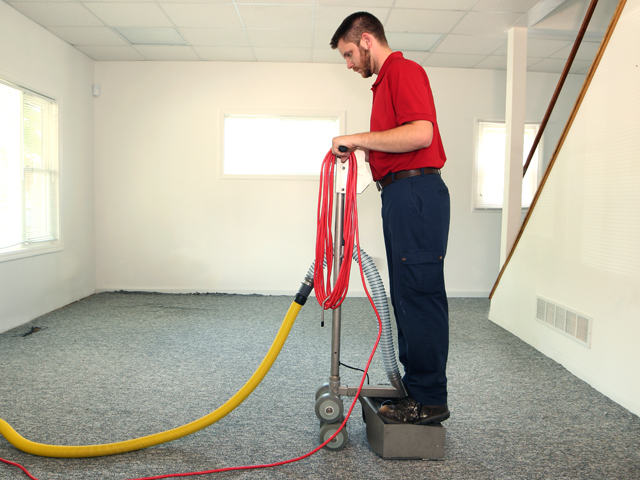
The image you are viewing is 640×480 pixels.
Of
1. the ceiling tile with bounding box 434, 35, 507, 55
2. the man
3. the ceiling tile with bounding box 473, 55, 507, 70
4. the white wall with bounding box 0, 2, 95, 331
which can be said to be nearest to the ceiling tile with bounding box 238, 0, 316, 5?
the ceiling tile with bounding box 434, 35, 507, 55

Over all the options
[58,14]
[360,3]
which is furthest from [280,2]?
[58,14]

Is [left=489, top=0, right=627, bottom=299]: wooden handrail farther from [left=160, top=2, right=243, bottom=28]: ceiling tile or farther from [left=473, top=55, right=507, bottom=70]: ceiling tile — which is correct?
[left=160, top=2, right=243, bottom=28]: ceiling tile

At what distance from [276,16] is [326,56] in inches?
38.7

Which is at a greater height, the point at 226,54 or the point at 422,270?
the point at 226,54

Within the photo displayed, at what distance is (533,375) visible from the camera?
2.35 meters

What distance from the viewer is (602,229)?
7.23 feet

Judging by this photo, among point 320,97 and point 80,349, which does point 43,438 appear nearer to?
point 80,349

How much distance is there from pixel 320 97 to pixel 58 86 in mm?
2391

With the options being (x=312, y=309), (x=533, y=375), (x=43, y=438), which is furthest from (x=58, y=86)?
(x=533, y=375)

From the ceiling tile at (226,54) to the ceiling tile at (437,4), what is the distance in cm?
155

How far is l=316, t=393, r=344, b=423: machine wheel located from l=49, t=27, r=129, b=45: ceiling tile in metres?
3.64

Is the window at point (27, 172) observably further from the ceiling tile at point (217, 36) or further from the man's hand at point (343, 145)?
the man's hand at point (343, 145)

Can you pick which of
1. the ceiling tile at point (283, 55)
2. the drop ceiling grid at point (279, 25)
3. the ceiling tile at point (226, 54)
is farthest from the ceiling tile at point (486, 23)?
the ceiling tile at point (226, 54)

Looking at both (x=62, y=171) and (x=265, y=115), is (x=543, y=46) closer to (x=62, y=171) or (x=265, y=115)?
(x=265, y=115)
